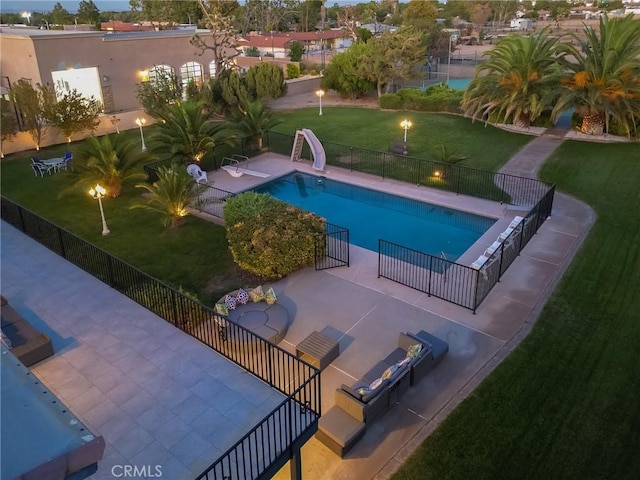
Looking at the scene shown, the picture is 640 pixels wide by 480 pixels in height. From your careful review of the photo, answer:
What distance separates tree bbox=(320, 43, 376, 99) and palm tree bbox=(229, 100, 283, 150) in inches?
539

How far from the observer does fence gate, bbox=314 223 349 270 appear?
1359 centimetres

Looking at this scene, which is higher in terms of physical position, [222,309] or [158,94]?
[158,94]

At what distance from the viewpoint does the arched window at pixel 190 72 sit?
120ft

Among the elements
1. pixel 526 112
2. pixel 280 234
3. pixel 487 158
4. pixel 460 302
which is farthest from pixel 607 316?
pixel 526 112

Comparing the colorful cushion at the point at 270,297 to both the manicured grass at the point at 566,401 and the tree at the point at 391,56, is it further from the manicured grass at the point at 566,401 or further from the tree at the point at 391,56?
the tree at the point at 391,56

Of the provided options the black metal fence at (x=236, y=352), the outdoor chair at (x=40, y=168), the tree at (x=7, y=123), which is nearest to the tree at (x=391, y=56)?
the tree at (x=7, y=123)

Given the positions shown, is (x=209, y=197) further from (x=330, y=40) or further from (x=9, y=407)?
(x=330, y=40)

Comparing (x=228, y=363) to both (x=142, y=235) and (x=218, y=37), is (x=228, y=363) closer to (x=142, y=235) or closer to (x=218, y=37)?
(x=142, y=235)

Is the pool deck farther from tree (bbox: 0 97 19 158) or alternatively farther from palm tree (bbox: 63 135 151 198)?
tree (bbox: 0 97 19 158)

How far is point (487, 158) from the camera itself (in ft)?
75.9

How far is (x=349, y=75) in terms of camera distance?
36656 mm

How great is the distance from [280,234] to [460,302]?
4679 millimetres

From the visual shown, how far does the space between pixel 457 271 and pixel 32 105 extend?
70.6 feet

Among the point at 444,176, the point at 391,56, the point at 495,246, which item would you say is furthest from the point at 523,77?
the point at 495,246
